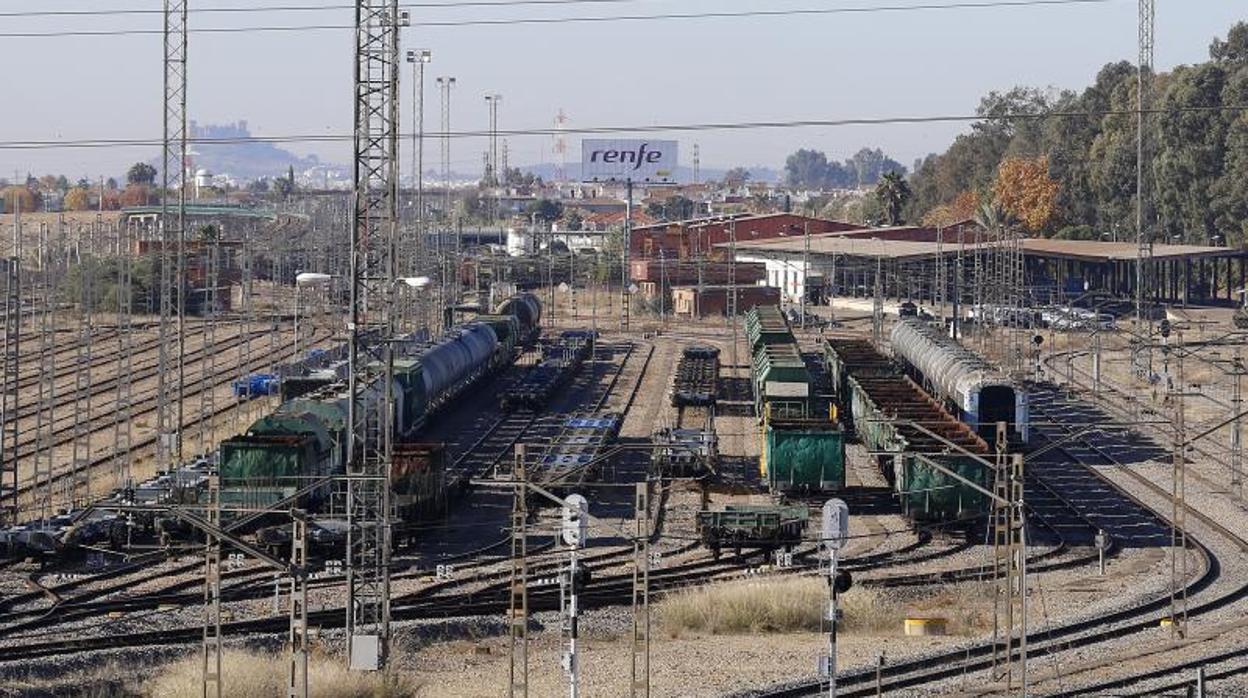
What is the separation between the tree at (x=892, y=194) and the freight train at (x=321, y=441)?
280 ft

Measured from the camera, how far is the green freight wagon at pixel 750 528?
107 feet

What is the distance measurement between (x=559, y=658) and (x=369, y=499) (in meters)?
3.17

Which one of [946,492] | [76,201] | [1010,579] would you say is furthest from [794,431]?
[76,201]

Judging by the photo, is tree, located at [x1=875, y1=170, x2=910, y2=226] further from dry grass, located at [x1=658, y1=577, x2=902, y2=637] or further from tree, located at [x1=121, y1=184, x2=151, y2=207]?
dry grass, located at [x1=658, y1=577, x2=902, y2=637]

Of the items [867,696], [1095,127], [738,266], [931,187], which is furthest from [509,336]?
[931,187]

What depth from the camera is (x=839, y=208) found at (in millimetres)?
196375

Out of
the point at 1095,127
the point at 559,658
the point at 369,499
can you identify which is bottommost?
the point at 559,658

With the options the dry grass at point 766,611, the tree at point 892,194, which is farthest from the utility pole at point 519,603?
the tree at point 892,194

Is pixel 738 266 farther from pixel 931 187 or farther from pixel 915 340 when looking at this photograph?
pixel 931 187

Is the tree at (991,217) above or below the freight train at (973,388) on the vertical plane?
above

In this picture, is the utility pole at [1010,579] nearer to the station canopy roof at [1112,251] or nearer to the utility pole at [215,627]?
the utility pole at [215,627]

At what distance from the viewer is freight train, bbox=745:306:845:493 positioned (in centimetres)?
3775

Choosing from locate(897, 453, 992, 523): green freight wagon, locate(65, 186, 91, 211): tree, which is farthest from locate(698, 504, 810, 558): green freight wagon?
locate(65, 186, 91, 211): tree

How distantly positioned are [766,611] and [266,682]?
798 centimetres
